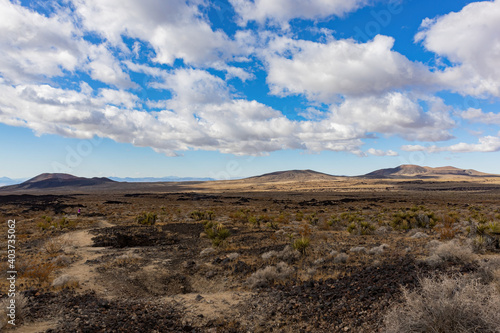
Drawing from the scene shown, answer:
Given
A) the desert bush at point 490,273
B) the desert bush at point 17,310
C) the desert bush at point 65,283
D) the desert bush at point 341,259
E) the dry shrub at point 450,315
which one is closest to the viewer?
the dry shrub at point 450,315

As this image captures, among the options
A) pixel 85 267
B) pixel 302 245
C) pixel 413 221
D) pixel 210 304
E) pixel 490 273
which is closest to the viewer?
pixel 490 273

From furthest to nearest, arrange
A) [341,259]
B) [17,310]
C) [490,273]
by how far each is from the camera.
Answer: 1. [341,259]
2. [17,310]
3. [490,273]

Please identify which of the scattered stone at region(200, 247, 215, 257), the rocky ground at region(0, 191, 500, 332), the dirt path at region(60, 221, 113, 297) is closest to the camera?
the rocky ground at region(0, 191, 500, 332)

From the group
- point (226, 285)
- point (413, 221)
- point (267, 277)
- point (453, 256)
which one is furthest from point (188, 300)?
point (413, 221)

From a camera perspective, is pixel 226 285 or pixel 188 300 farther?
pixel 226 285

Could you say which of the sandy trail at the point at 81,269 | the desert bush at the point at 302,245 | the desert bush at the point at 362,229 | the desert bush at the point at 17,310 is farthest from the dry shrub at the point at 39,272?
the desert bush at the point at 362,229

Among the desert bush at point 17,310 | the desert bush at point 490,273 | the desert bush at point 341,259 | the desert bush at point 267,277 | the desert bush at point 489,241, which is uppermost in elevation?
the desert bush at point 490,273

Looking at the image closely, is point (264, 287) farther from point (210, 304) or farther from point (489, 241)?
point (489, 241)

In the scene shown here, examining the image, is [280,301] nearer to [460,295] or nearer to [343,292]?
[343,292]

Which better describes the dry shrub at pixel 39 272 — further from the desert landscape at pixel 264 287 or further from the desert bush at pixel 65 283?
the desert bush at pixel 65 283

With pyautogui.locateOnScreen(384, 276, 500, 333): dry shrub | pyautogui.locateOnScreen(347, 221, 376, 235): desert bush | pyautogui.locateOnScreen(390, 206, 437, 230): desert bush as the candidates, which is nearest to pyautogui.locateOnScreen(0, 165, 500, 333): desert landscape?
pyautogui.locateOnScreen(384, 276, 500, 333): dry shrub

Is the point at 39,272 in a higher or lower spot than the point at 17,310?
lower

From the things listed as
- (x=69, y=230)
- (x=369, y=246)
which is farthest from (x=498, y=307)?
(x=69, y=230)

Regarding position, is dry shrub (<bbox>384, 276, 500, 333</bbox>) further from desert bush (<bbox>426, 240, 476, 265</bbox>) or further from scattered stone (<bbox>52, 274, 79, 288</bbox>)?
scattered stone (<bbox>52, 274, 79, 288</bbox>)
